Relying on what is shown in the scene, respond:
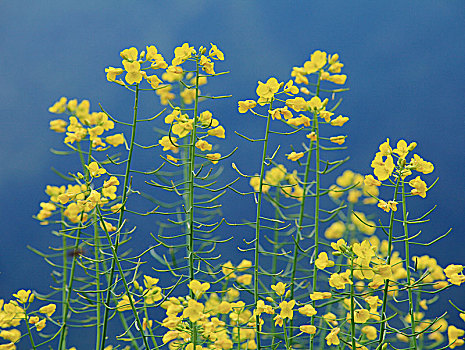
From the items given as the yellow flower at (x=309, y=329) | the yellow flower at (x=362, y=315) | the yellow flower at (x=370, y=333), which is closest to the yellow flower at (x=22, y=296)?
the yellow flower at (x=309, y=329)

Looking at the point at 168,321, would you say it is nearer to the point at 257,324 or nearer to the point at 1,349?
the point at 257,324

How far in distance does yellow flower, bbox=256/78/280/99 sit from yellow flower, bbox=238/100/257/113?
4 cm

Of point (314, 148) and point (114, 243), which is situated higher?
point (314, 148)

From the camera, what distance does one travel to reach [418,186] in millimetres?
1103

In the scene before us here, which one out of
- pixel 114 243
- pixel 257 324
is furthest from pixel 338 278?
pixel 114 243

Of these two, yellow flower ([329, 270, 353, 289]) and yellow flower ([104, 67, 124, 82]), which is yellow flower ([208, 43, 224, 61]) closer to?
yellow flower ([104, 67, 124, 82])

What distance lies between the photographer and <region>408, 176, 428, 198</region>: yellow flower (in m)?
1.10

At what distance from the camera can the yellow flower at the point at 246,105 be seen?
1247 millimetres

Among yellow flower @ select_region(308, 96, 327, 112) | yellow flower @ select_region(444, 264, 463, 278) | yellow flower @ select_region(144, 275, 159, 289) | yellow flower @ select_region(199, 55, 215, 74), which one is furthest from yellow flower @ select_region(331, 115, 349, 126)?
yellow flower @ select_region(144, 275, 159, 289)

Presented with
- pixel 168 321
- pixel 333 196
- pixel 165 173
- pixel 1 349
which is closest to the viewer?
pixel 168 321

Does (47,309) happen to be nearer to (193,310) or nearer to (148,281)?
(148,281)

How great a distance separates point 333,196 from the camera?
166 cm

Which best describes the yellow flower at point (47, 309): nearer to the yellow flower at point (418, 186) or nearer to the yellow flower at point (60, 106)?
the yellow flower at point (60, 106)

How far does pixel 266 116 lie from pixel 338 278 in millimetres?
472
